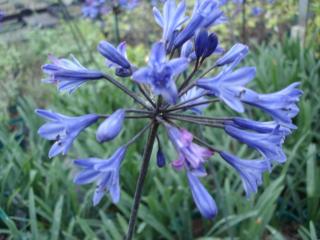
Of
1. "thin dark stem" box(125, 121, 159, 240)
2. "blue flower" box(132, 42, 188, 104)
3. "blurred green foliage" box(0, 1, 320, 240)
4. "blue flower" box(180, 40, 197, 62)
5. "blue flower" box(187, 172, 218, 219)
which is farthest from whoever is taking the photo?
"blurred green foliage" box(0, 1, 320, 240)

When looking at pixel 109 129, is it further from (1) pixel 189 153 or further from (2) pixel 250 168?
(2) pixel 250 168

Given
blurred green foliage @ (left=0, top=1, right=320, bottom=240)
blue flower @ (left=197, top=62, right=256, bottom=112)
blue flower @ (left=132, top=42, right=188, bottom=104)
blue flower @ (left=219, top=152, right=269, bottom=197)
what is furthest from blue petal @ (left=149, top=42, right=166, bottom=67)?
blurred green foliage @ (left=0, top=1, right=320, bottom=240)

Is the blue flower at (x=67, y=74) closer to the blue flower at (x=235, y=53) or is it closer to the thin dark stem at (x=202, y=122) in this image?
the thin dark stem at (x=202, y=122)

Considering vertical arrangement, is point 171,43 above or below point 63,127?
above

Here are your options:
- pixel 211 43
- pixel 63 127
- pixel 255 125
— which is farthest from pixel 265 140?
pixel 63 127

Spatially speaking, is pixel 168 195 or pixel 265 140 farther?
pixel 168 195

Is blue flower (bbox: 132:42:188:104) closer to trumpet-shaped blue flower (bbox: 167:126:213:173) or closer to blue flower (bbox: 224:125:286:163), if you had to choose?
trumpet-shaped blue flower (bbox: 167:126:213:173)
